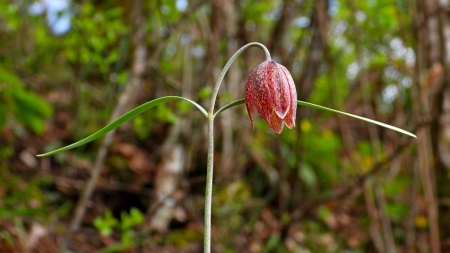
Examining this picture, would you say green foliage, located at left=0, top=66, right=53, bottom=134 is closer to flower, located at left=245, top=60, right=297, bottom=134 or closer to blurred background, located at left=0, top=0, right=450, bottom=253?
blurred background, located at left=0, top=0, right=450, bottom=253

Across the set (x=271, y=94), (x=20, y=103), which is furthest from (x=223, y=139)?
(x=271, y=94)

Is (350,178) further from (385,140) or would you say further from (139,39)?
(139,39)

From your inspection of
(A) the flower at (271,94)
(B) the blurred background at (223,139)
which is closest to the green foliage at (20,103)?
(B) the blurred background at (223,139)

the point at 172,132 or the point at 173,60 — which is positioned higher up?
the point at 173,60

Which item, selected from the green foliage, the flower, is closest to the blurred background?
the green foliage

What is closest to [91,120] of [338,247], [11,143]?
[11,143]

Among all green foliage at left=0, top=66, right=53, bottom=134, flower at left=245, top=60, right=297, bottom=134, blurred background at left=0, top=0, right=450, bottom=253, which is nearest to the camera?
flower at left=245, top=60, right=297, bottom=134
